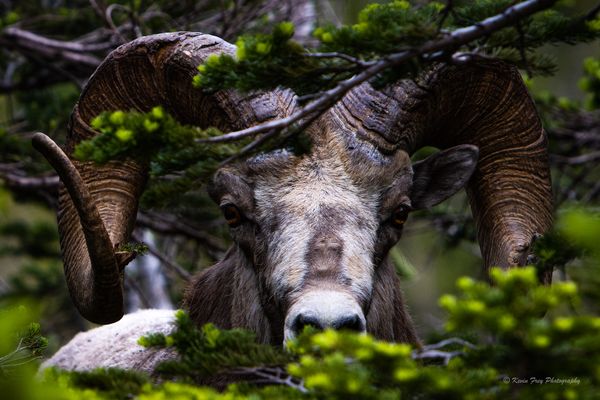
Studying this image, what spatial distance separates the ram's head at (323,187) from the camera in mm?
5242

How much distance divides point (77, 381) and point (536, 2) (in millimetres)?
2774

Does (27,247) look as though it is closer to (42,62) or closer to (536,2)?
(42,62)

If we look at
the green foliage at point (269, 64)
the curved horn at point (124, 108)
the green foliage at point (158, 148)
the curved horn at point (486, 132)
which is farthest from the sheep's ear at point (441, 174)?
the green foliage at point (158, 148)

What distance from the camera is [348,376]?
10.1ft

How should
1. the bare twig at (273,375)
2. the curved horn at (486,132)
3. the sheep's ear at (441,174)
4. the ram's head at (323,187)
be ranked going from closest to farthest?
the bare twig at (273,375) → the ram's head at (323,187) → the curved horn at (486,132) → the sheep's ear at (441,174)

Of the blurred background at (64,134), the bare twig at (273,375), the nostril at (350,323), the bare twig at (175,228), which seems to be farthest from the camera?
the bare twig at (175,228)

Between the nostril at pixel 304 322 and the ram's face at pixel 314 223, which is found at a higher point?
the ram's face at pixel 314 223

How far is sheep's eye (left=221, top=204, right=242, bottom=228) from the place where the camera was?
232 inches

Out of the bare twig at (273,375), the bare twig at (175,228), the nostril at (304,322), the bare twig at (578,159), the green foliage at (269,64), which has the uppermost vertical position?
the bare twig at (578,159)

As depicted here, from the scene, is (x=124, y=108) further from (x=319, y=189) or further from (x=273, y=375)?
(x=273, y=375)

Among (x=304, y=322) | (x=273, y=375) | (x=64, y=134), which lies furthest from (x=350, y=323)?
(x=64, y=134)

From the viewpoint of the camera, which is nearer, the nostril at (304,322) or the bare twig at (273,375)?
the bare twig at (273,375)

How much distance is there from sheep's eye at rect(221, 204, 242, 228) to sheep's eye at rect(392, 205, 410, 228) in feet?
3.58

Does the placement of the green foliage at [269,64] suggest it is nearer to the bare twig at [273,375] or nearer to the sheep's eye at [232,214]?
the bare twig at [273,375]
